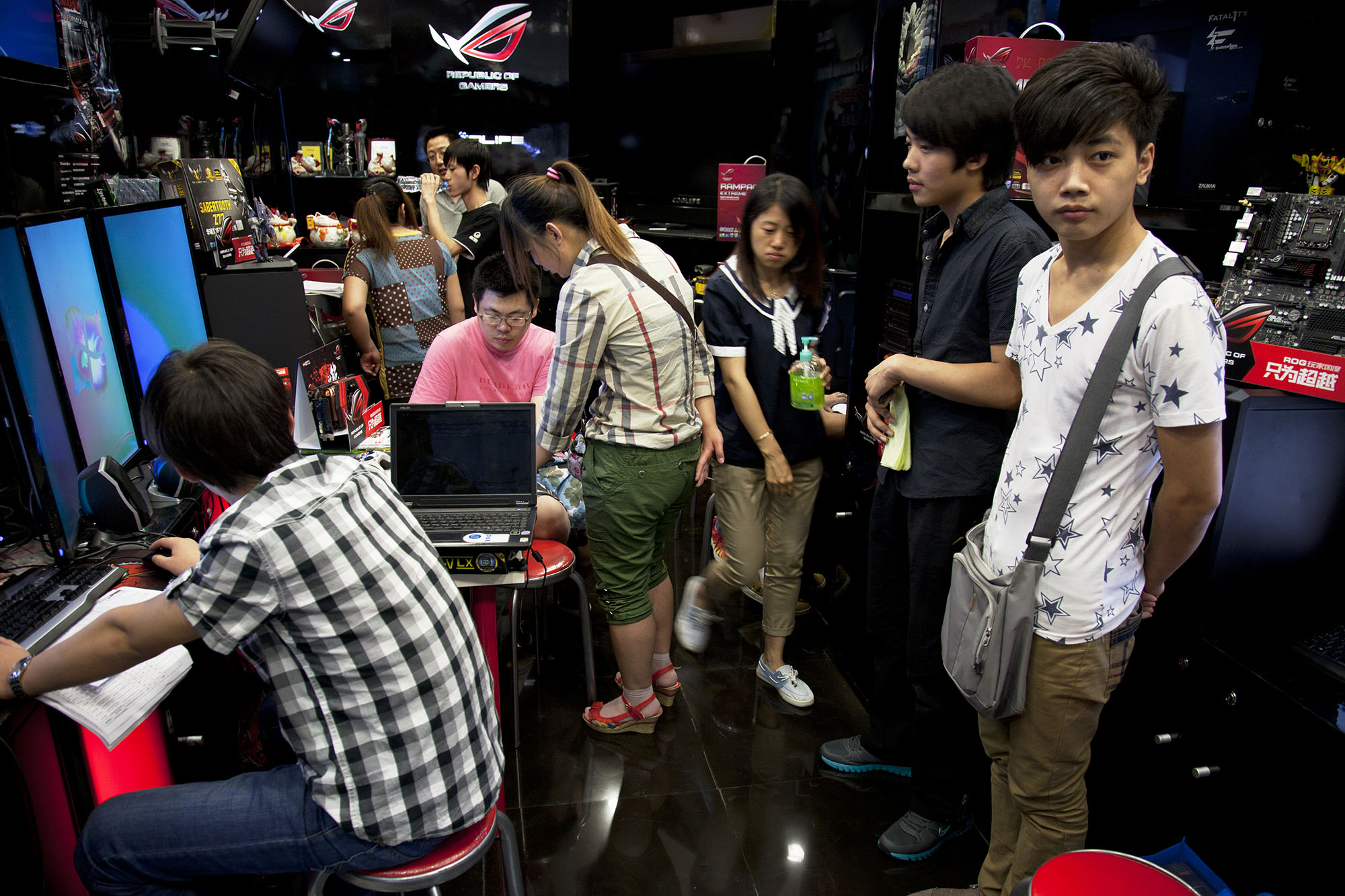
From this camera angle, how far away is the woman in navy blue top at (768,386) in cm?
242

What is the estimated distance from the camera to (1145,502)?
137cm

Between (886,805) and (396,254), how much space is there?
2.84 metres

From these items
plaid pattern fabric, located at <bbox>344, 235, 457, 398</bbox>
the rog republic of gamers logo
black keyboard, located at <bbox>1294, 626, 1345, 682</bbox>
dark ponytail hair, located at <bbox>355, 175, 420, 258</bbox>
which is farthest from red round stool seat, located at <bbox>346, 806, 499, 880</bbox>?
the rog republic of gamers logo

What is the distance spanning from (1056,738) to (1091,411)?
0.62 metres

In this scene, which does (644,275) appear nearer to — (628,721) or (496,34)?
(628,721)

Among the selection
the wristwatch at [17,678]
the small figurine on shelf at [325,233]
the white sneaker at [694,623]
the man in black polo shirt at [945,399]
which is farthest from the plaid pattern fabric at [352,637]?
the small figurine on shelf at [325,233]

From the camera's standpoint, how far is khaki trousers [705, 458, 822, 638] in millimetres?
2623

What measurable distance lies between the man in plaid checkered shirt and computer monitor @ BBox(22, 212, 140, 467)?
67cm

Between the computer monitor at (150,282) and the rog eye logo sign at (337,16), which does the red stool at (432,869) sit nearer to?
the computer monitor at (150,282)

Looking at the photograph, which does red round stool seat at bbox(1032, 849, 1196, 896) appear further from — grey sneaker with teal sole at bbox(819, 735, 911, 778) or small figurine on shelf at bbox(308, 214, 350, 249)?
small figurine on shelf at bbox(308, 214, 350, 249)

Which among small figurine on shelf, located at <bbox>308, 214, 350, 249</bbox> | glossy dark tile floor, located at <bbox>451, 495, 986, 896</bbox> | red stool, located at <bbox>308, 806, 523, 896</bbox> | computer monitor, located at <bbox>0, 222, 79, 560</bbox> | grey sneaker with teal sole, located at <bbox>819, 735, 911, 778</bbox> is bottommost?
glossy dark tile floor, located at <bbox>451, 495, 986, 896</bbox>

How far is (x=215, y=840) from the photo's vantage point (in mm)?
1349

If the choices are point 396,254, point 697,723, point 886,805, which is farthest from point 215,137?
point 886,805

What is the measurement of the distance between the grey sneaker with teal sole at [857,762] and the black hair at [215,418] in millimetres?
1864
